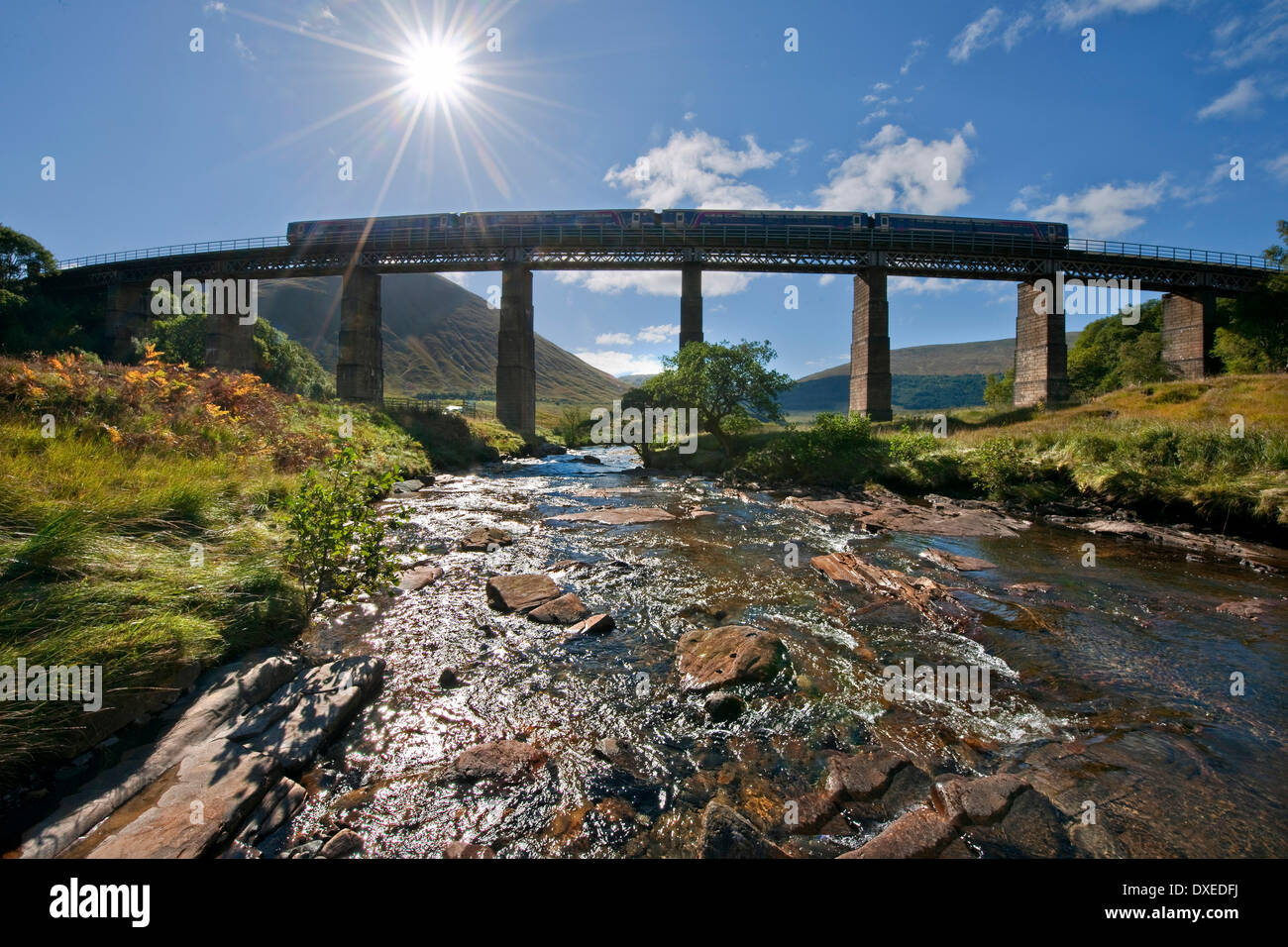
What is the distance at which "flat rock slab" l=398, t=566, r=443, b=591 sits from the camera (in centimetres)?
859

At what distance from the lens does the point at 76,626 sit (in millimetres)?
3939

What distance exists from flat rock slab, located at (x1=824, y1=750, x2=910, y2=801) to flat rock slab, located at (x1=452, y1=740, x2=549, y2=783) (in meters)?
2.63

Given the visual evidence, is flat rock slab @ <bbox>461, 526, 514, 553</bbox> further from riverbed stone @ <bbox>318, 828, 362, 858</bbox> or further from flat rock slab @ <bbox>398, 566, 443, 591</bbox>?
riverbed stone @ <bbox>318, 828, 362, 858</bbox>

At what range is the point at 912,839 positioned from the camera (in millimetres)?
3352

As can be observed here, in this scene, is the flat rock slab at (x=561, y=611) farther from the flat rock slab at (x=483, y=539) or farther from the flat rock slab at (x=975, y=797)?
the flat rock slab at (x=975, y=797)

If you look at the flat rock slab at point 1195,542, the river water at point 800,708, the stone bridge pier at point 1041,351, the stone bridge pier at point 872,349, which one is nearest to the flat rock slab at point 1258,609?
the river water at point 800,708

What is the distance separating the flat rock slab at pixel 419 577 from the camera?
8586 mm

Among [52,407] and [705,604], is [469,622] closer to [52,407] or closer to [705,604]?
[705,604]

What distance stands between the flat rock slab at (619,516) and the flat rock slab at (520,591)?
632 centimetres
